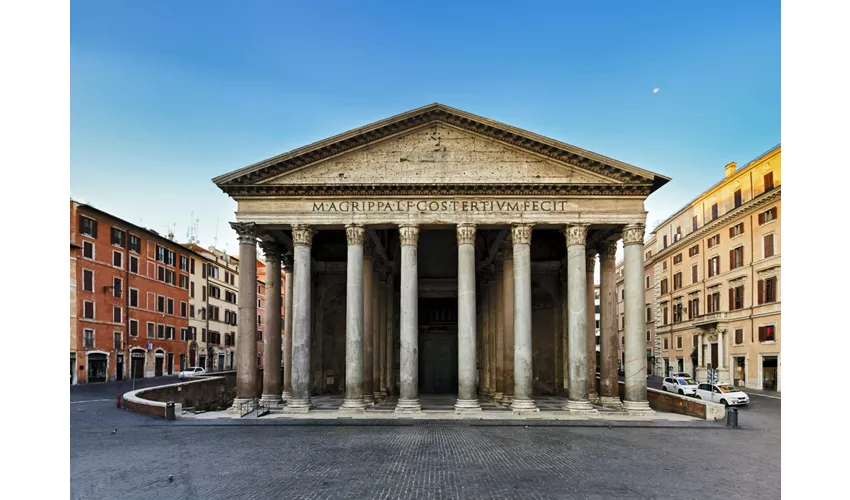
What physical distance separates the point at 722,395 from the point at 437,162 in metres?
18.0

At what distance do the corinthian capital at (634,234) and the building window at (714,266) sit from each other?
22902mm

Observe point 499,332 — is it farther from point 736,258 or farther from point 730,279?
point 730,279

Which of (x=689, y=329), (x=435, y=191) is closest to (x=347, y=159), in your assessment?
(x=435, y=191)

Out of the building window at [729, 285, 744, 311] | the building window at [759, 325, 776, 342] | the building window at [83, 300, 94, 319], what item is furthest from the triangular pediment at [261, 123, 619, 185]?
the building window at [83, 300, 94, 319]

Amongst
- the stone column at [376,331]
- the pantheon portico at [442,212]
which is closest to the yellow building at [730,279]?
the pantheon portico at [442,212]

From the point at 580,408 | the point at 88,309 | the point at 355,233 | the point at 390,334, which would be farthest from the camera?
the point at 88,309

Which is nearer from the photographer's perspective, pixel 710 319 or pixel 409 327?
pixel 409 327

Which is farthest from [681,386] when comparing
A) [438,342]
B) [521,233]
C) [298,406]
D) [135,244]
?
[135,244]

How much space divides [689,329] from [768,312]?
1204 centimetres

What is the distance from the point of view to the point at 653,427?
20.5m

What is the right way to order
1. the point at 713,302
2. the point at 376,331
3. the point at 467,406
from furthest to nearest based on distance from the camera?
the point at 713,302 → the point at 376,331 → the point at 467,406

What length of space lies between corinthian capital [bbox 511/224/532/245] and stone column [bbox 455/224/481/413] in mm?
1591

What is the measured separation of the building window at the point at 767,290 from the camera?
120ft

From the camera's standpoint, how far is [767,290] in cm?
3716
